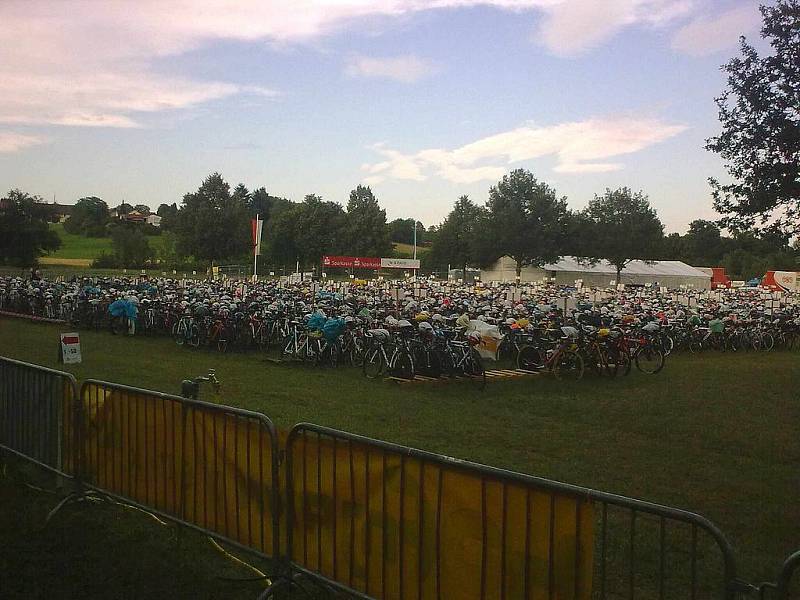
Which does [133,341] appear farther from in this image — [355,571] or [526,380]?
[355,571]

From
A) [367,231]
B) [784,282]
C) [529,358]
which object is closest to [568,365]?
[529,358]

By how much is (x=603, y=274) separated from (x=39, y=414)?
56431 mm

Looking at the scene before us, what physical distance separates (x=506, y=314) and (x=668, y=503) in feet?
38.2

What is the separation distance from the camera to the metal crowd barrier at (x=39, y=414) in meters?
5.35

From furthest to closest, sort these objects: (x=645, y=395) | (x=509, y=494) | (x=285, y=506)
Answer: (x=645, y=395), (x=285, y=506), (x=509, y=494)

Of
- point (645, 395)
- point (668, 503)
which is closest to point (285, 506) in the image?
point (668, 503)

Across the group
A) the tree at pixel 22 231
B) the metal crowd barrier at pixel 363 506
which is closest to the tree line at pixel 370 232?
the tree at pixel 22 231

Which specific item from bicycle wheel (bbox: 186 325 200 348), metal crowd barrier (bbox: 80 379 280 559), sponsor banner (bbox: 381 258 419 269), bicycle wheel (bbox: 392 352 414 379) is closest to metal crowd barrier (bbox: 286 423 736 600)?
metal crowd barrier (bbox: 80 379 280 559)

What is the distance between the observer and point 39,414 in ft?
18.3

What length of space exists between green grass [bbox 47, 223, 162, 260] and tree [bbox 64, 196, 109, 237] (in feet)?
3.84

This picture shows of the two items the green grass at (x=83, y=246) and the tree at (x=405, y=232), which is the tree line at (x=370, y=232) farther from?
the tree at (x=405, y=232)

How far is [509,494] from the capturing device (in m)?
2.84

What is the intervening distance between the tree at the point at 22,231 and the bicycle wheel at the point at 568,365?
107 feet

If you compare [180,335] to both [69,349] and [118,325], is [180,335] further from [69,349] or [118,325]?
[69,349]
